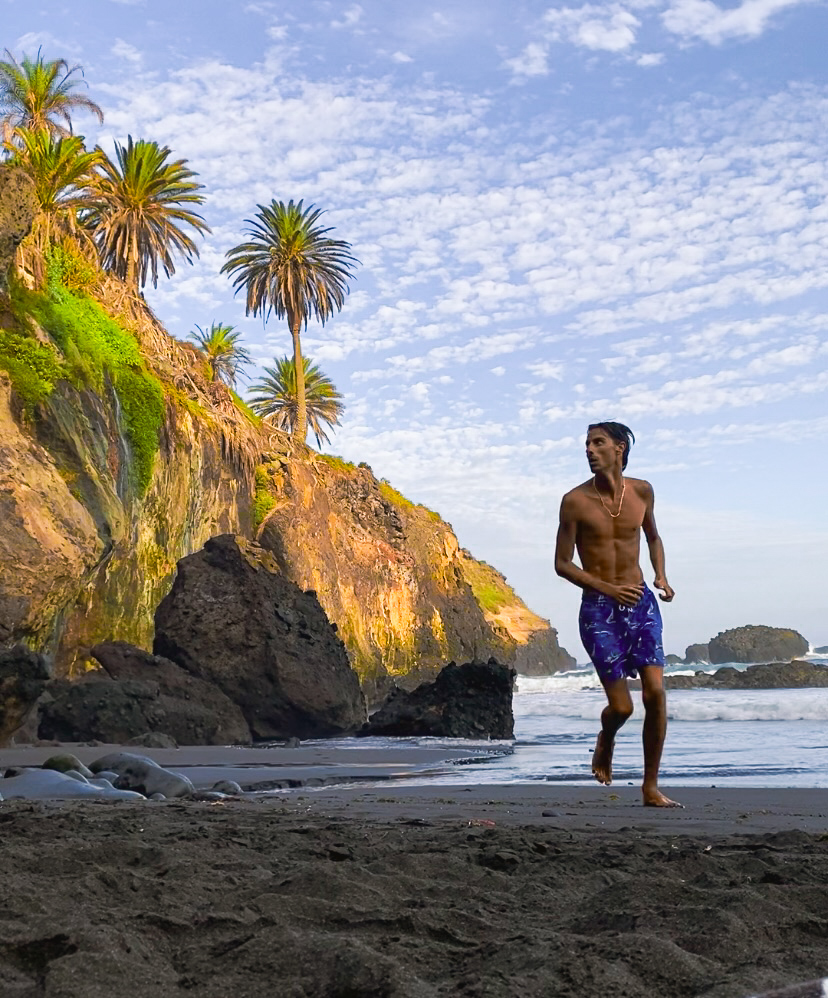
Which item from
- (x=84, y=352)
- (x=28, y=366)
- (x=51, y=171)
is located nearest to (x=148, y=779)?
(x=28, y=366)

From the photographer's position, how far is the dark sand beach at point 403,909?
177 cm

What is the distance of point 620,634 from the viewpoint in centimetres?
554

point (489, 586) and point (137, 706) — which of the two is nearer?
point (137, 706)

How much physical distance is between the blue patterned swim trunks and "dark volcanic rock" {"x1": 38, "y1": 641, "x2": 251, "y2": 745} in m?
7.98

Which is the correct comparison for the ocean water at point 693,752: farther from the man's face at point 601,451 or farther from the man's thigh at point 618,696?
the man's face at point 601,451

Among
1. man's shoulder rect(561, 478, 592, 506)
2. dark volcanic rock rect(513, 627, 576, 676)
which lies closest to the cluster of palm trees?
man's shoulder rect(561, 478, 592, 506)

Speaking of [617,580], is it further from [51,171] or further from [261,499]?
[261,499]

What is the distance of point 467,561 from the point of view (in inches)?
3398

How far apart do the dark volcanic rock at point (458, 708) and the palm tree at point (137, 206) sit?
21827mm

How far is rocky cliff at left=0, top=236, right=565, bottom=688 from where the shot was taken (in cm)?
1587

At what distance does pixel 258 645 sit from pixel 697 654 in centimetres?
8050

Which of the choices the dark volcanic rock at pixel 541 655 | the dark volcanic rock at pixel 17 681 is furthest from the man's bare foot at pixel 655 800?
the dark volcanic rock at pixel 541 655

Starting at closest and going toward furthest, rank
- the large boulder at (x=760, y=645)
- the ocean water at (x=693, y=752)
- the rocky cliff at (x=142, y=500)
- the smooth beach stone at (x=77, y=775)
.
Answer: the smooth beach stone at (x=77, y=775)
the ocean water at (x=693, y=752)
the rocky cliff at (x=142, y=500)
the large boulder at (x=760, y=645)

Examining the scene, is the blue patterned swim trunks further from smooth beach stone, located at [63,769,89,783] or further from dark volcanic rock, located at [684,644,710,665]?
dark volcanic rock, located at [684,644,710,665]
